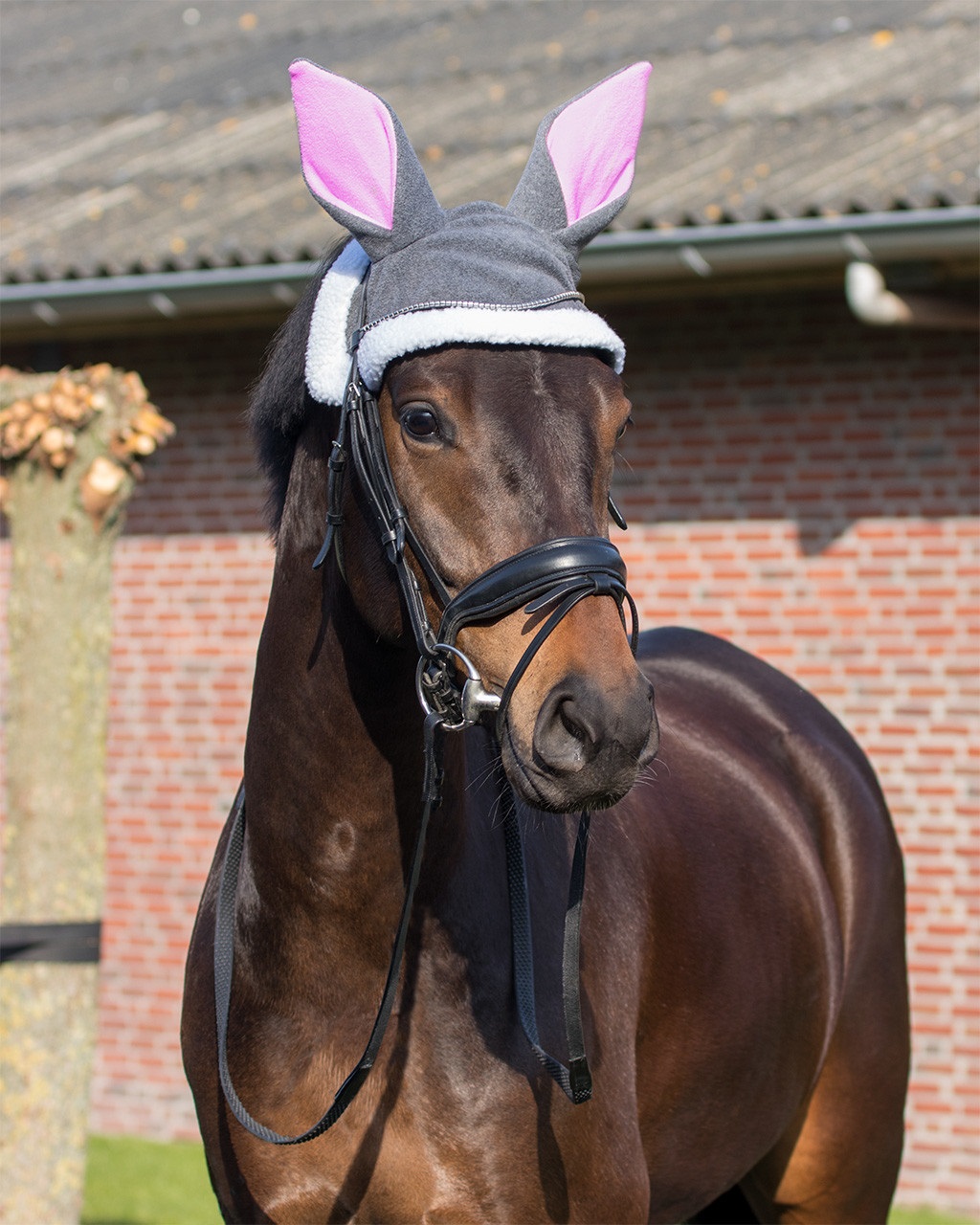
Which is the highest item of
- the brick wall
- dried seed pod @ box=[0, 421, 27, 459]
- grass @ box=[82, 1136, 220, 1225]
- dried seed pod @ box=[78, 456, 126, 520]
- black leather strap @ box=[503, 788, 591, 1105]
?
dried seed pod @ box=[0, 421, 27, 459]

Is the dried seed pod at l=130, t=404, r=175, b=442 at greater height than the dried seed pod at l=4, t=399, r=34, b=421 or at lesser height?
lesser

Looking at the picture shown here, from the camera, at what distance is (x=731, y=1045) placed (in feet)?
10.5

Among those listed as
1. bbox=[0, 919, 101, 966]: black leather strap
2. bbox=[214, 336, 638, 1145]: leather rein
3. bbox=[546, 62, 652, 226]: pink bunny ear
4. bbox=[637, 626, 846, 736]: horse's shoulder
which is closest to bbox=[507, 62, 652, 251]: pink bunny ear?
bbox=[546, 62, 652, 226]: pink bunny ear

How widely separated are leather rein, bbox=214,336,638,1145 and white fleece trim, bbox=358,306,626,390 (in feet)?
0.26

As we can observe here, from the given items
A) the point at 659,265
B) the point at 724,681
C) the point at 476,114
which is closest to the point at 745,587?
the point at 659,265

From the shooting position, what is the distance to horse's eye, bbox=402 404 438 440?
2119 mm

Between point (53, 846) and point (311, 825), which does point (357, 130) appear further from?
point (53, 846)

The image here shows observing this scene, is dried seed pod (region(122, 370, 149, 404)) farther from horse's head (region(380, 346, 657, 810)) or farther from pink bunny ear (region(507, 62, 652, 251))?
horse's head (region(380, 346, 657, 810))

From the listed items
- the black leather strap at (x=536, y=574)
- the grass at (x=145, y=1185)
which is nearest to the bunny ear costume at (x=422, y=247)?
the black leather strap at (x=536, y=574)

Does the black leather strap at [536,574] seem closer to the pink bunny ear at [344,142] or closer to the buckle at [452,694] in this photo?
the buckle at [452,694]

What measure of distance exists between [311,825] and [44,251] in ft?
17.2

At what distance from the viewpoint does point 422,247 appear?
7.54 ft

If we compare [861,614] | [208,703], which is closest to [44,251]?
[208,703]

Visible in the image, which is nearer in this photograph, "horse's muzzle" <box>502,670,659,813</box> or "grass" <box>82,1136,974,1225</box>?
"horse's muzzle" <box>502,670,659,813</box>
